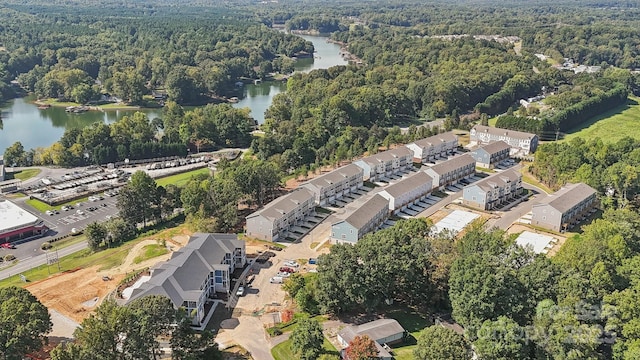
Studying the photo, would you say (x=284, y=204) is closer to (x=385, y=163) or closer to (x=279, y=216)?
(x=279, y=216)

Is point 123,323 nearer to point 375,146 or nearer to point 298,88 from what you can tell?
point 375,146

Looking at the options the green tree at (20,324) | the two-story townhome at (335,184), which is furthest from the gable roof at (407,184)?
the green tree at (20,324)

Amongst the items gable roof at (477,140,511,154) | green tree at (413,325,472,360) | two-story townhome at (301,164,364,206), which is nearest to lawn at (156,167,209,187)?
two-story townhome at (301,164,364,206)

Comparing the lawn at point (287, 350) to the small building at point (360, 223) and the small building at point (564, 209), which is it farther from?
the small building at point (564, 209)

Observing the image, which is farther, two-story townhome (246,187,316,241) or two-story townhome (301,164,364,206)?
two-story townhome (301,164,364,206)

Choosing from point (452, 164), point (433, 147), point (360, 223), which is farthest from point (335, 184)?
point (433, 147)

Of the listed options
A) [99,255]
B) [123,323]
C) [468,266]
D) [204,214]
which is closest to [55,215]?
[99,255]

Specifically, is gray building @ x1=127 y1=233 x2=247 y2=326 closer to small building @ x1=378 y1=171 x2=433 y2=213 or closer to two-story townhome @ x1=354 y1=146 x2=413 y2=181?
small building @ x1=378 y1=171 x2=433 y2=213
